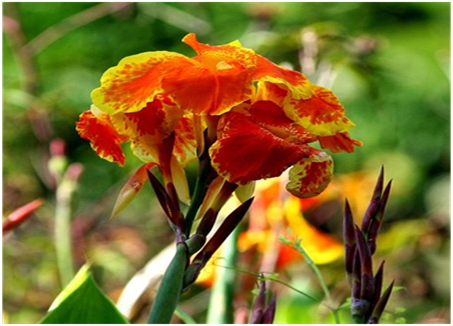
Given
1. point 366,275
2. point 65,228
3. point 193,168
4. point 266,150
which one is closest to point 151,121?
point 266,150

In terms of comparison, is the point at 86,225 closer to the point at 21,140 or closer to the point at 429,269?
the point at 21,140

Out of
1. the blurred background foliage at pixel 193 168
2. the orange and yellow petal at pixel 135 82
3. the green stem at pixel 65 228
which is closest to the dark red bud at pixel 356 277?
the orange and yellow petal at pixel 135 82

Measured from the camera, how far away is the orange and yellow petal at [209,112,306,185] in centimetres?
58

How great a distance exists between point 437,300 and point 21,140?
110 cm

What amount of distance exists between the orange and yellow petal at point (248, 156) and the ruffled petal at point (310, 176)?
36 mm

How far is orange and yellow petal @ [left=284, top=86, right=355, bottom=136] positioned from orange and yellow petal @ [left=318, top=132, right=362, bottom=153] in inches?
1.1

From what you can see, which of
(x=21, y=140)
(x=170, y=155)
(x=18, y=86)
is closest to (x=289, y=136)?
(x=170, y=155)

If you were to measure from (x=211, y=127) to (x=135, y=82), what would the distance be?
0.07 meters

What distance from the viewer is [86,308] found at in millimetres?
723

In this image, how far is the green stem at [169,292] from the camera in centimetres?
58

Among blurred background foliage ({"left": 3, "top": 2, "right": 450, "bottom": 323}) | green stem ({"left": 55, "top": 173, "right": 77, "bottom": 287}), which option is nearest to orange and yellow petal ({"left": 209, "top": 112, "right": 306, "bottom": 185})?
green stem ({"left": 55, "top": 173, "right": 77, "bottom": 287})

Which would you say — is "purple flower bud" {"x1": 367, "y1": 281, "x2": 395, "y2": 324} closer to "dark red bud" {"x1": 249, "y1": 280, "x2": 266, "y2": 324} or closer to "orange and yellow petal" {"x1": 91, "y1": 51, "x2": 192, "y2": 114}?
"dark red bud" {"x1": 249, "y1": 280, "x2": 266, "y2": 324}

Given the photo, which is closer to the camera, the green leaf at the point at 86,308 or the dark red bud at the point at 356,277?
the dark red bud at the point at 356,277

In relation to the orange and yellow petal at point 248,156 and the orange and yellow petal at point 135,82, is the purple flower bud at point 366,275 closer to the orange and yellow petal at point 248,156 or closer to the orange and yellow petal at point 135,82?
the orange and yellow petal at point 248,156
